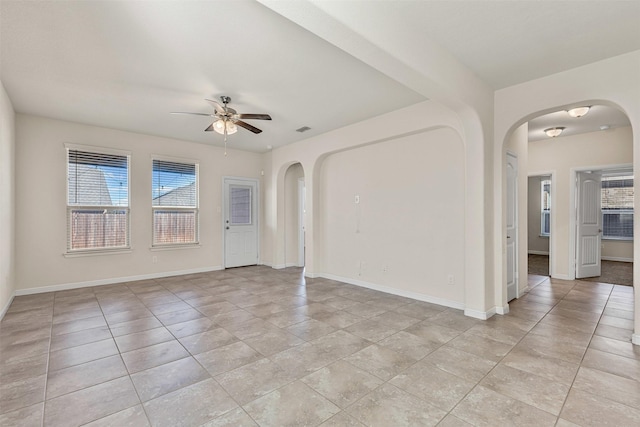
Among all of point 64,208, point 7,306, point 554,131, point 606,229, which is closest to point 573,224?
point 554,131

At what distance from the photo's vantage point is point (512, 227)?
4.38 metres

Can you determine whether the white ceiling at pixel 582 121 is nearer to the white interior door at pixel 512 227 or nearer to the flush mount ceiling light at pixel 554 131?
the flush mount ceiling light at pixel 554 131

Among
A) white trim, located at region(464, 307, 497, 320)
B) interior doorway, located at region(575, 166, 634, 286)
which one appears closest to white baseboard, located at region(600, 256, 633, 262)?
interior doorway, located at region(575, 166, 634, 286)

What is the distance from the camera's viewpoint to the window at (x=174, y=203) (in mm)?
5957

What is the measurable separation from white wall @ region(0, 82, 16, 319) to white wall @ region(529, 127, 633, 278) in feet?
28.6

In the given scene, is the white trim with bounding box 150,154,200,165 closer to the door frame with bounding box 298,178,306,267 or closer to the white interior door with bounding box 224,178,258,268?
the white interior door with bounding box 224,178,258,268

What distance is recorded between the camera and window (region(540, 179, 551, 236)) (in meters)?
9.05

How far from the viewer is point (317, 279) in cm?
584

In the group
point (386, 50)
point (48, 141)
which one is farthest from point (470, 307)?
point (48, 141)

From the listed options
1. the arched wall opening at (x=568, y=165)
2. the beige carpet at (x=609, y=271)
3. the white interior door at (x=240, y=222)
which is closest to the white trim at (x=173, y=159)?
the white interior door at (x=240, y=222)

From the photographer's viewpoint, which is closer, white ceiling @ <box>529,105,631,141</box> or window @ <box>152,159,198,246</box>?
white ceiling @ <box>529,105,631,141</box>

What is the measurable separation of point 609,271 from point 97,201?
33.5 feet

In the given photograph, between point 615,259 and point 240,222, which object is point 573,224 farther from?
point 240,222

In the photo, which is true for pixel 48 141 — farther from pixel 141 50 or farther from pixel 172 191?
pixel 141 50
